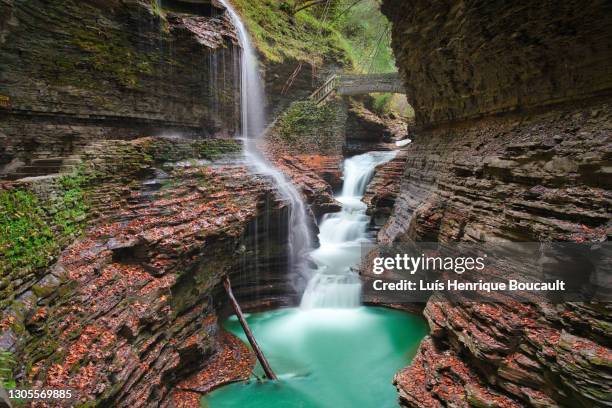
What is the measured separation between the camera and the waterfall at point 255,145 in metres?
13.1

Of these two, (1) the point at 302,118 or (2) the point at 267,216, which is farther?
(1) the point at 302,118

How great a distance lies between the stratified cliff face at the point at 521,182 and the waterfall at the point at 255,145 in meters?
4.95

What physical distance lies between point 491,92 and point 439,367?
6910 mm

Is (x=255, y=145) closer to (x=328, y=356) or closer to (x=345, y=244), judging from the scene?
(x=345, y=244)

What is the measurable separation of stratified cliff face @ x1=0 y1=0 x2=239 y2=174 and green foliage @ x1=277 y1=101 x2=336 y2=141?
404 centimetres

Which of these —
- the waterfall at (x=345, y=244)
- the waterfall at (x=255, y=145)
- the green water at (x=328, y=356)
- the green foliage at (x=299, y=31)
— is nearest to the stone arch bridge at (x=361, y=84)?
the green foliage at (x=299, y=31)

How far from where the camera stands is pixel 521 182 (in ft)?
23.1

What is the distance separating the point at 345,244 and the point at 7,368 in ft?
43.6

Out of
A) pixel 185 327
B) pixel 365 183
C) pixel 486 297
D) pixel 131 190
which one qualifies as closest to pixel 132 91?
pixel 131 190

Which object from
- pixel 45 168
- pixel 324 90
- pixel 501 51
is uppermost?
pixel 324 90

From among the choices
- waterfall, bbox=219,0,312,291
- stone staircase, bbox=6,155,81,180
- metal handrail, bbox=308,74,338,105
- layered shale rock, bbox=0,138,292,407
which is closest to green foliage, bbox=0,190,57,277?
layered shale rock, bbox=0,138,292,407

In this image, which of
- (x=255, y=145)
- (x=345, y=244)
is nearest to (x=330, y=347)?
(x=345, y=244)

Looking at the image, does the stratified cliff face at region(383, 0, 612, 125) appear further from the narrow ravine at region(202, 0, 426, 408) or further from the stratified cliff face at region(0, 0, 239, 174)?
the stratified cliff face at region(0, 0, 239, 174)

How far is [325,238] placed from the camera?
1680 centimetres
